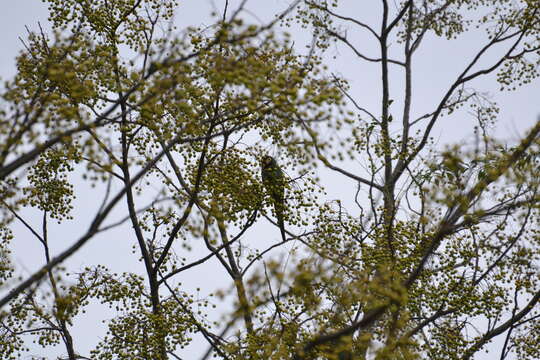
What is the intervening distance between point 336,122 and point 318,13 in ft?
23.1

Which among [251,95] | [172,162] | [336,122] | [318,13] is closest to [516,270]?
[336,122]

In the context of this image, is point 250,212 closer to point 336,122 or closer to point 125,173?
point 125,173

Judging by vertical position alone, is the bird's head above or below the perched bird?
above

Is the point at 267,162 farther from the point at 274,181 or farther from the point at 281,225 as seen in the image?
the point at 281,225

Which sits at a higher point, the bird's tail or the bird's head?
the bird's head

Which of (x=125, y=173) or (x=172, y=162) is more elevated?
(x=172, y=162)

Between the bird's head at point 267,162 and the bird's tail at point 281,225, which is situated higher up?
the bird's head at point 267,162

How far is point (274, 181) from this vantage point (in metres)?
7.54

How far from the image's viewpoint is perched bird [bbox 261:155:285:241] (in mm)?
7430

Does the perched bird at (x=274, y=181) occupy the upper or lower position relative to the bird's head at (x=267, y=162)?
lower

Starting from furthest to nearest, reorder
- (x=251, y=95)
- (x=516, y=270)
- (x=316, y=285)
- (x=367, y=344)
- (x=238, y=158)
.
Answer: (x=238, y=158)
(x=516, y=270)
(x=316, y=285)
(x=367, y=344)
(x=251, y=95)

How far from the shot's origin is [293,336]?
4715 millimetres

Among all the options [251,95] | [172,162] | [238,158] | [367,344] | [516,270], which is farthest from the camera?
[172,162]

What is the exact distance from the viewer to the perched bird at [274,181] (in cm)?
743
